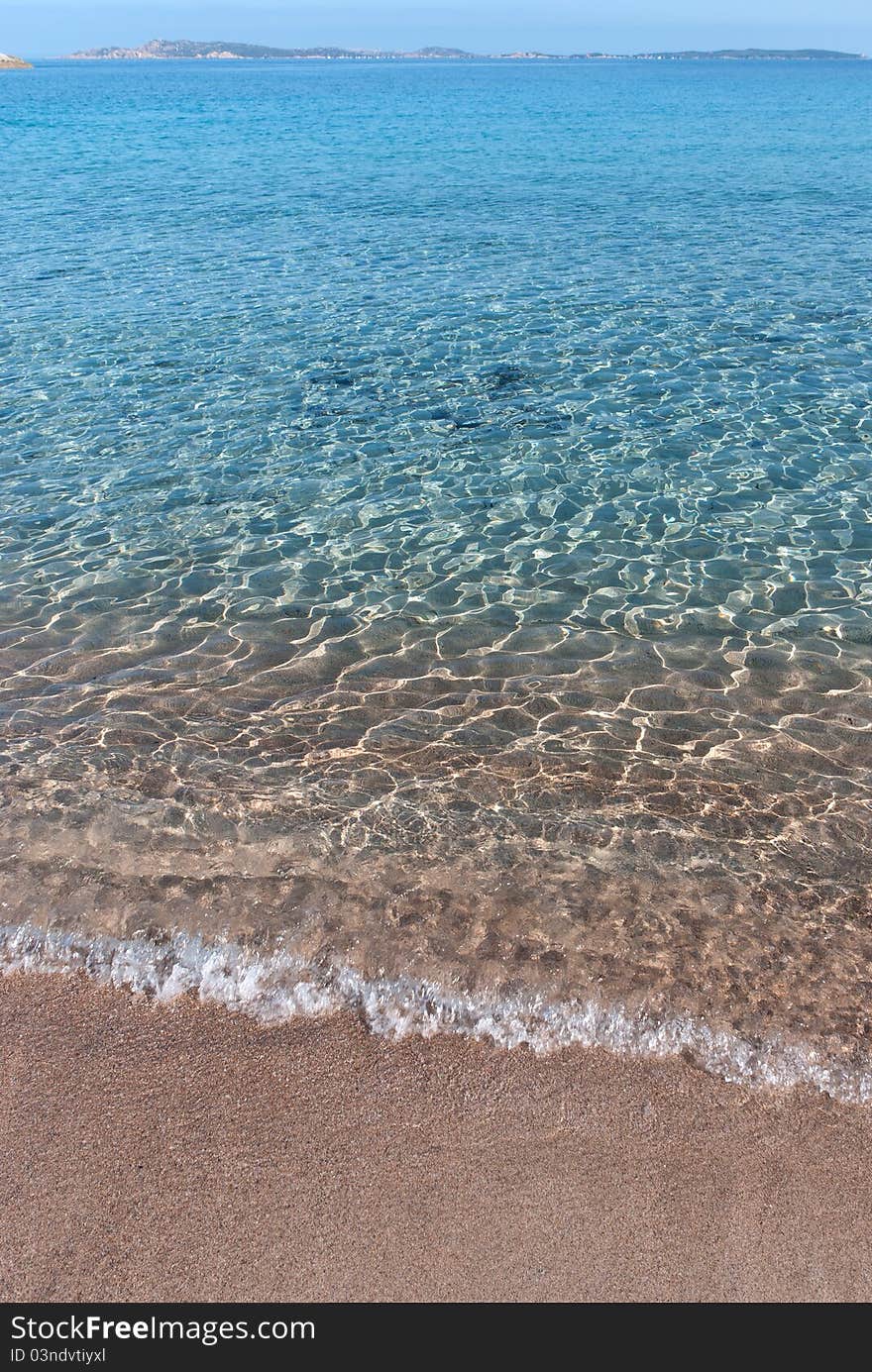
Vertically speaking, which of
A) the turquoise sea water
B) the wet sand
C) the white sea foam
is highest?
the turquoise sea water

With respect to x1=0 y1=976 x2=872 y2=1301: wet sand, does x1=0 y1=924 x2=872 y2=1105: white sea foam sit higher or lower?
higher

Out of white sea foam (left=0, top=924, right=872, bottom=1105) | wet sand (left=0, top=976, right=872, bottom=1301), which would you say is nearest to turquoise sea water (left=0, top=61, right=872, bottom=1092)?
white sea foam (left=0, top=924, right=872, bottom=1105)

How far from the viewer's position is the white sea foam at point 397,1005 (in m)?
6.11

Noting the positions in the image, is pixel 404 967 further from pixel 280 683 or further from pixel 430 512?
pixel 430 512

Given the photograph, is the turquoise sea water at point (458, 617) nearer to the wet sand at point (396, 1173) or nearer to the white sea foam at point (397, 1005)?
the white sea foam at point (397, 1005)

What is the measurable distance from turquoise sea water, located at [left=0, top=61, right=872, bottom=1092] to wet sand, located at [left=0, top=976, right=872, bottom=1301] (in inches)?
28.2

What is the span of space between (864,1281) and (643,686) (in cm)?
612

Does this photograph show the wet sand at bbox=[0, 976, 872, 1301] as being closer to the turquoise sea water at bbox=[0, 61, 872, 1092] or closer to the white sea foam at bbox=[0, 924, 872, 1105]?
the white sea foam at bbox=[0, 924, 872, 1105]

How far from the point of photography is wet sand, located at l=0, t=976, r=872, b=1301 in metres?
5.03

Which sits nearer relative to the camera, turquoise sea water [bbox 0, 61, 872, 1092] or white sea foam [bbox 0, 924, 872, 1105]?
white sea foam [bbox 0, 924, 872, 1105]

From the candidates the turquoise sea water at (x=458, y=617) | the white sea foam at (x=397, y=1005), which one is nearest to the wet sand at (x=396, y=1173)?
the white sea foam at (x=397, y=1005)

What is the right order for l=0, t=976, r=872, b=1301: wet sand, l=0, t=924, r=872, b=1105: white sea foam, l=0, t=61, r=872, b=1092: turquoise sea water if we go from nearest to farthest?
l=0, t=976, r=872, b=1301: wet sand < l=0, t=924, r=872, b=1105: white sea foam < l=0, t=61, r=872, b=1092: turquoise sea water
